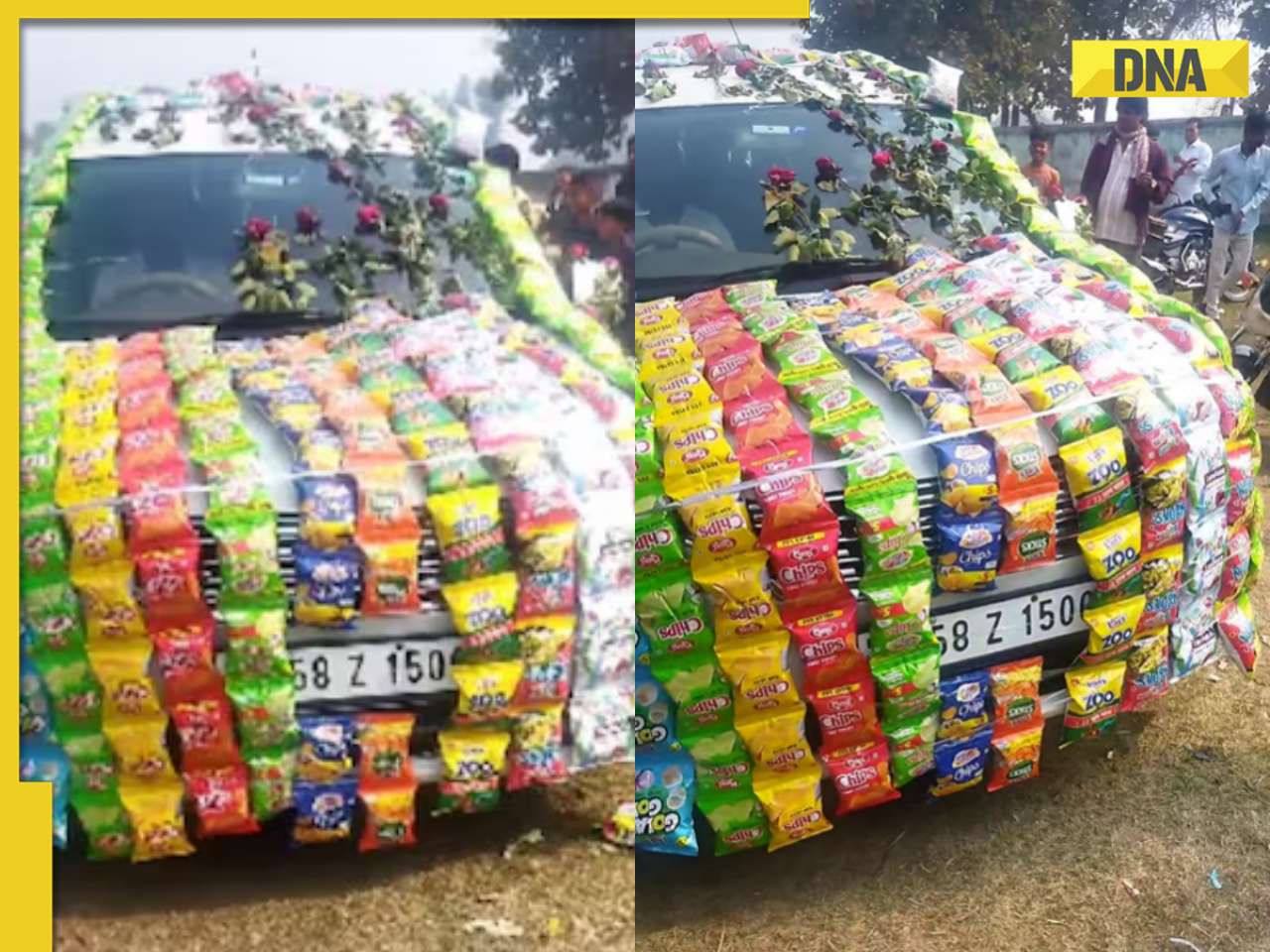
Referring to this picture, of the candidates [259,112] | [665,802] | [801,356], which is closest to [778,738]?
[665,802]

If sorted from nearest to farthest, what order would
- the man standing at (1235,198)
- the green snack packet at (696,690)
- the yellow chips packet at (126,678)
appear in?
the yellow chips packet at (126,678) < the green snack packet at (696,690) < the man standing at (1235,198)

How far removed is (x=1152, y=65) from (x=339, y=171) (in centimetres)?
136

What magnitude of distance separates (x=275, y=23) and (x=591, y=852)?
124 centimetres

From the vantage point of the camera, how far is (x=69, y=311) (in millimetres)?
1600

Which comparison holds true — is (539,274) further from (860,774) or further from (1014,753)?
(1014,753)

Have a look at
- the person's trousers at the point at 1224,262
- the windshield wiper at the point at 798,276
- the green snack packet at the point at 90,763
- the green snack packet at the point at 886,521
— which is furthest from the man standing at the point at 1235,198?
the green snack packet at the point at 90,763

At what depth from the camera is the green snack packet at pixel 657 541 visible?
175cm

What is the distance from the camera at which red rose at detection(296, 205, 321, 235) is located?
167 centimetres

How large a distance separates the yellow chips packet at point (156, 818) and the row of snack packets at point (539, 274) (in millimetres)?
798

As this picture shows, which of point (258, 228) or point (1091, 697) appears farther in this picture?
point (1091, 697)

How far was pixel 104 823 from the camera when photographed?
171 cm

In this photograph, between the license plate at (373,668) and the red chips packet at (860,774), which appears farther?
the red chips packet at (860,774)

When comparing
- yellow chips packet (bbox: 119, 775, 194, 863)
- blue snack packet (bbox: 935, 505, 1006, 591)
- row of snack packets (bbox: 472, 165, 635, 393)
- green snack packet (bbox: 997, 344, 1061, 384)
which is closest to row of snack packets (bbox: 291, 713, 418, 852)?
yellow chips packet (bbox: 119, 775, 194, 863)

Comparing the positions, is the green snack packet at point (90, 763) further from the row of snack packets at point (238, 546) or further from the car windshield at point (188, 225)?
the car windshield at point (188, 225)
